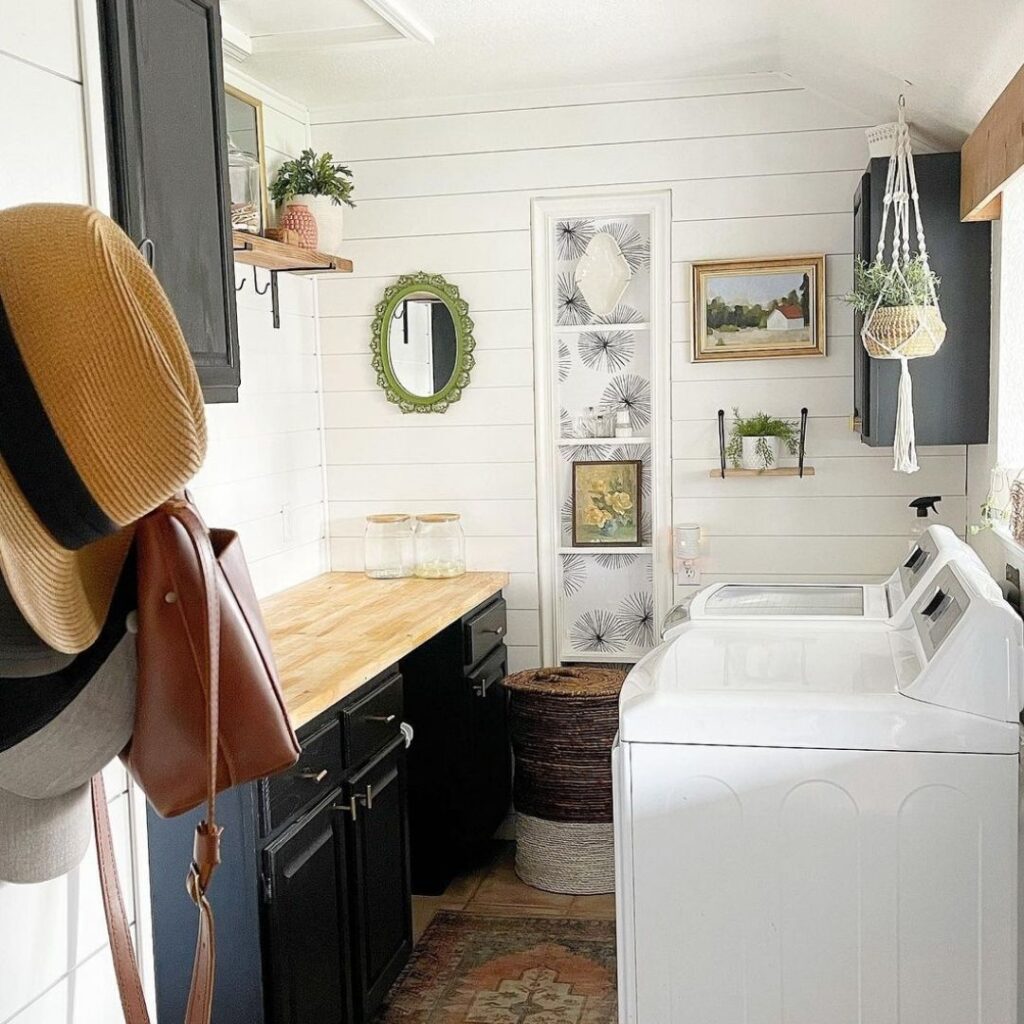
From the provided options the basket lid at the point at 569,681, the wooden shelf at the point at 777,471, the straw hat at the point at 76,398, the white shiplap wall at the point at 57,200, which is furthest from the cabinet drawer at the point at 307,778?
the wooden shelf at the point at 777,471

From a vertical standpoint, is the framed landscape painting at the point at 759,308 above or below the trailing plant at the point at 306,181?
below

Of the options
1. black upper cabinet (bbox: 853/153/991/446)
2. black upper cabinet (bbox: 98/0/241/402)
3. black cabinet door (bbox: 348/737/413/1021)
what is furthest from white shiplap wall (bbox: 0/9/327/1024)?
black upper cabinet (bbox: 853/153/991/446)

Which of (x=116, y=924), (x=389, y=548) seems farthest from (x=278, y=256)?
(x=116, y=924)

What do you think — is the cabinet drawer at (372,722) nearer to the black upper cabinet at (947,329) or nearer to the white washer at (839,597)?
the white washer at (839,597)

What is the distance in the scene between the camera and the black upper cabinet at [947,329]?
128 inches

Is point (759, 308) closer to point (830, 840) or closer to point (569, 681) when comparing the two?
point (569, 681)

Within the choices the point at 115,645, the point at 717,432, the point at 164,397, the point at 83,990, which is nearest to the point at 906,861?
the point at 83,990

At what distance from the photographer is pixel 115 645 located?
98cm

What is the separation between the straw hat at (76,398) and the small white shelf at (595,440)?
3124 millimetres

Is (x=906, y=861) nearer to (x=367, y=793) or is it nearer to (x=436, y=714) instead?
(x=367, y=793)

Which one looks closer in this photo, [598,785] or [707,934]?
[707,934]

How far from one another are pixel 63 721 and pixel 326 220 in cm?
284

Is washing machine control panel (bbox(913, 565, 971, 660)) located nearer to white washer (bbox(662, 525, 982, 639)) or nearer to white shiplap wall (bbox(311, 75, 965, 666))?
white washer (bbox(662, 525, 982, 639))

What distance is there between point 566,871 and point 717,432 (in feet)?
4.57
